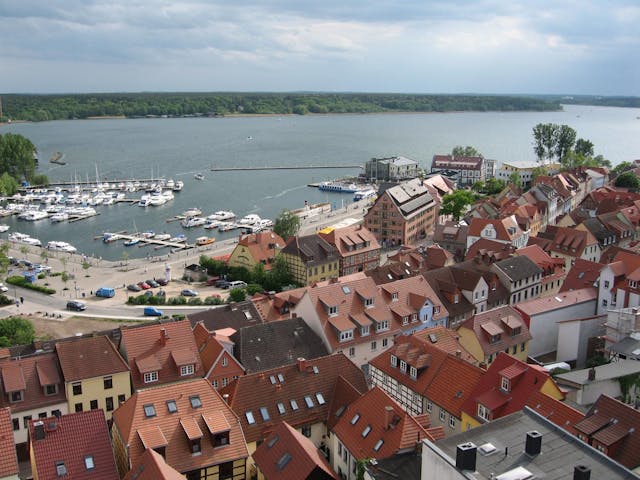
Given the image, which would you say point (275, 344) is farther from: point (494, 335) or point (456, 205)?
point (456, 205)

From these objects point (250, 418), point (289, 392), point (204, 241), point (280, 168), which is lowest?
point (204, 241)

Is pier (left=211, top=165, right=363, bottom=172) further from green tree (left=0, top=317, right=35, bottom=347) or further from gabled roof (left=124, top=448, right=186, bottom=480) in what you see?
gabled roof (left=124, top=448, right=186, bottom=480)

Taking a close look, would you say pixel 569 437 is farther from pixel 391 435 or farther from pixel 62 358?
pixel 62 358

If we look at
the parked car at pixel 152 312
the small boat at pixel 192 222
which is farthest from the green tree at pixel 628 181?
the parked car at pixel 152 312

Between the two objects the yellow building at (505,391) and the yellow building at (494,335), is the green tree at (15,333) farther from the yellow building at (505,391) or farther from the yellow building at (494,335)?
the yellow building at (505,391)

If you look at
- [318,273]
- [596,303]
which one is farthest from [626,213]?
[318,273]

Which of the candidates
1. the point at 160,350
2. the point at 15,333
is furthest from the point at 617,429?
the point at 15,333

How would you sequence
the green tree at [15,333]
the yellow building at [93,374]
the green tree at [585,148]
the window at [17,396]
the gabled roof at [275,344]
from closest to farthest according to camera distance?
the window at [17,396] → the yellow building at [93,374] → the gabled roof at [275,344] → the green tree at [15,333] → the green tree at [585,148]
